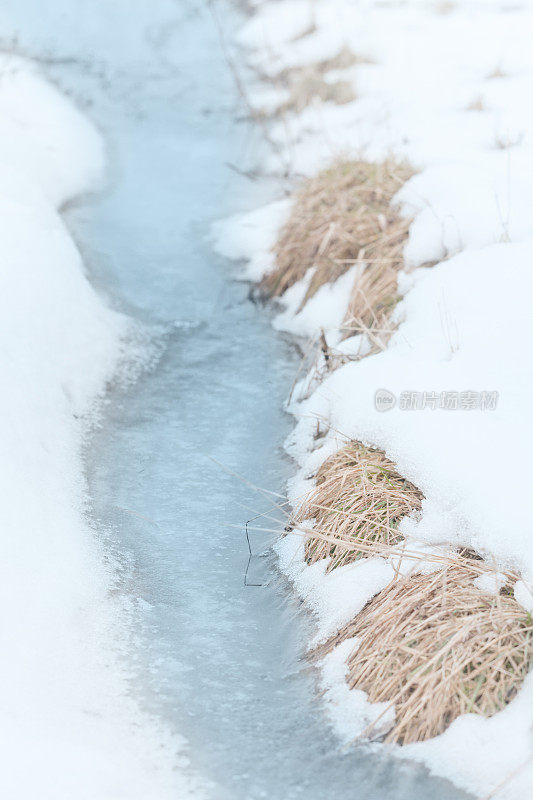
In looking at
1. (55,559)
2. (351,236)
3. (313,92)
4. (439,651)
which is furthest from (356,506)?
(313,92)

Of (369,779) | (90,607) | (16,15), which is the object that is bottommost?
(369,779)

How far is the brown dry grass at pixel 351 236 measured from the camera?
4.11 m

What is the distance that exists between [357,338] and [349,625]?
1.65 meters

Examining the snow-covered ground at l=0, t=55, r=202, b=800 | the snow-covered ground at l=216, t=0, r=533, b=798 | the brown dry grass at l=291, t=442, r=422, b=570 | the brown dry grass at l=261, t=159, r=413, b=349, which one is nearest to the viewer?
the snow-covered ground at l=0, t=55, r=202, b=800

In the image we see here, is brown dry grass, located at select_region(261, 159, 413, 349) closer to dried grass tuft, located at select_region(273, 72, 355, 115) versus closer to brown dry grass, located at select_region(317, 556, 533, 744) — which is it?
brown dry grass, located at select_region(317, 556, 533, 744)

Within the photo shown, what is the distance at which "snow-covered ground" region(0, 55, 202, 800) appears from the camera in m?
2.05

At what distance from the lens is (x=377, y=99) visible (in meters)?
6.64

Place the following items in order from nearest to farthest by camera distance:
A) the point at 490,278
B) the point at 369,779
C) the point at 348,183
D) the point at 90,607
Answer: the point at 369,779 < the point at 90,607 < the point at 490,278 < the point at 348,183

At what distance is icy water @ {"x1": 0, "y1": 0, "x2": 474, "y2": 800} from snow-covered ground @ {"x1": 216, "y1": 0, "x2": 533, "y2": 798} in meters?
0.12

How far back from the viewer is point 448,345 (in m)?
3.19

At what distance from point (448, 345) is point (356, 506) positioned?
0.76 m

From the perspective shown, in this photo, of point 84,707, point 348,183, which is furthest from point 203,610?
point 348,183

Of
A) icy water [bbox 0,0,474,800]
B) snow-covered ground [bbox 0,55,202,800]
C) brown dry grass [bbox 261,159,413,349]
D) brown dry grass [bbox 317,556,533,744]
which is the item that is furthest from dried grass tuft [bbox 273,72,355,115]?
brown dry grass [bbox 317,556,533,744]

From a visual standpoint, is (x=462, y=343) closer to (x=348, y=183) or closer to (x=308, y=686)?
(x=308, y=686)
